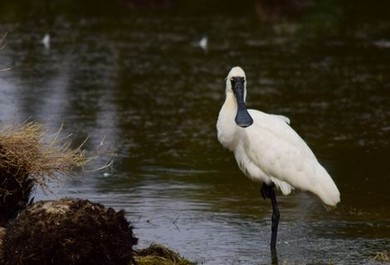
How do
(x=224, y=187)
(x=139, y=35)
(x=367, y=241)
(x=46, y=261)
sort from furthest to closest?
(x=139, y=35)
(x=224, y=187)
(x=367, y=241)
(x=46, y=261)

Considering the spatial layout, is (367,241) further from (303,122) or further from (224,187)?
(303,122)

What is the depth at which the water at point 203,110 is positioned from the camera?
38.9 ft

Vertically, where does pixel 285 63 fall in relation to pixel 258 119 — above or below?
below

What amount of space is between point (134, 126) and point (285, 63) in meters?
8.44

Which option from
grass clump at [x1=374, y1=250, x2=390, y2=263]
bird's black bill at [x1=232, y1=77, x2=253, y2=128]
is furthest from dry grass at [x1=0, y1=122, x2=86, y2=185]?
grass clump at [x1=374, y1=250, x2=390, y2=263]

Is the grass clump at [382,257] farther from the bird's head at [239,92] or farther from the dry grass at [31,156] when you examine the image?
the dry grass at [31,156]

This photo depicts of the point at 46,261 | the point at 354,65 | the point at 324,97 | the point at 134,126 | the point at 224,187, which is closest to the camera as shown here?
the point at 46,261

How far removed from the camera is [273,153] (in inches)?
440

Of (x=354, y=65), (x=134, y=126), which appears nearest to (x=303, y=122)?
(x=134, y=126)

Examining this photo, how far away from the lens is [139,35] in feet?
105

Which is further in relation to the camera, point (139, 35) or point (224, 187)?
point (139, 35)

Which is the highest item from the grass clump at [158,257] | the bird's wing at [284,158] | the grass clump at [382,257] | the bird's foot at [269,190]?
the bird's wing at [284,158]

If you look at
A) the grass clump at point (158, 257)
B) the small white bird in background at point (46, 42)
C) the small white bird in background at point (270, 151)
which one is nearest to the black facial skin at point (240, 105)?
the small white bird in background at point (270, 151)

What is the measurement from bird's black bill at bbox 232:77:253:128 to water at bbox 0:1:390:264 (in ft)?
3.67
